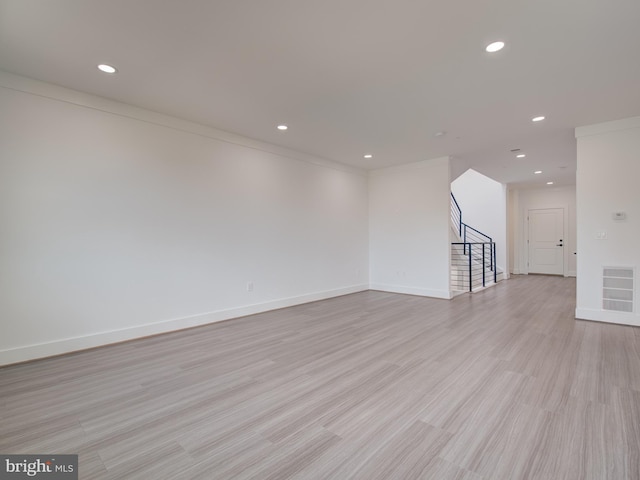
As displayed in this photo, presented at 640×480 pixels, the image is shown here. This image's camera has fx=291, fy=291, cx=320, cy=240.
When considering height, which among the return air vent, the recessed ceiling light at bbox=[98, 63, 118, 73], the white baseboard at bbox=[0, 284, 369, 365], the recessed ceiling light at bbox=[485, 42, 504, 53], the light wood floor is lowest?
the light wood floor

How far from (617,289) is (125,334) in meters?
6.62

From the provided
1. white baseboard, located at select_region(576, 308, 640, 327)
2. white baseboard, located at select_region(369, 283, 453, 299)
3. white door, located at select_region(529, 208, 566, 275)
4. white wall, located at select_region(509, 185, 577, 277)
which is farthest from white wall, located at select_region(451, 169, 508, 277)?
white baseboard, located at select_region(576, 308, 640, 327)

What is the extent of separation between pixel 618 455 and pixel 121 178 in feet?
16.0

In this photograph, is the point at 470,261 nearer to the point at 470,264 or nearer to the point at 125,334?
the point at 470,264

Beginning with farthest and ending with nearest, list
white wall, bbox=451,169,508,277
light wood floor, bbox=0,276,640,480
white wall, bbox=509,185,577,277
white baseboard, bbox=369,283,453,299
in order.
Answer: white wall, bbox=509,185,577,277
white wall, bbox=451,169,508,277
white baseboard, bbox=369,283,453,299
light wood floor, bbox=0,276,640,480

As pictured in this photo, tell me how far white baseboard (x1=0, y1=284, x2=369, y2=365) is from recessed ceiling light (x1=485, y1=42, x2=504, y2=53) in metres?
4.37

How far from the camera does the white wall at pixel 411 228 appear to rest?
5875 millimetres

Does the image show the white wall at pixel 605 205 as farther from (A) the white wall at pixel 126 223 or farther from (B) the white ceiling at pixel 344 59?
(A) the white wall at pixel 126 223

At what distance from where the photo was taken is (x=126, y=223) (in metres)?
3.54

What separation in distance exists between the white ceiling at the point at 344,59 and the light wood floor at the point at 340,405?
2.85m

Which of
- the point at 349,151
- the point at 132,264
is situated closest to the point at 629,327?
the point at 349,151

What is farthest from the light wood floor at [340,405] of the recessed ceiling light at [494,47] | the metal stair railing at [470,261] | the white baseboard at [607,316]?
the metal stair railing at [470,261]

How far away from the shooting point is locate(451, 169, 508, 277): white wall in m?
8.74

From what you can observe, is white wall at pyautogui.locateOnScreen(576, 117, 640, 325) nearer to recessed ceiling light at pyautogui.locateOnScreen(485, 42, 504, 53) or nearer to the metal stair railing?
the metal stair railing
